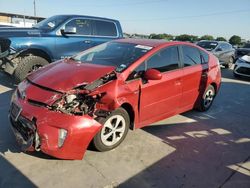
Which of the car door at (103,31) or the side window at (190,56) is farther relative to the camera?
the car door at (103,31)

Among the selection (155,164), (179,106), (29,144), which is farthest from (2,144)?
(179,106)

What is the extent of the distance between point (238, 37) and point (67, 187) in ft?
146

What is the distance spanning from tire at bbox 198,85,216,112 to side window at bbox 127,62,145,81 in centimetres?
221

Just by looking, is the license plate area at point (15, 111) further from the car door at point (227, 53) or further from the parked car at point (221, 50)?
the car door at point (227, 53)

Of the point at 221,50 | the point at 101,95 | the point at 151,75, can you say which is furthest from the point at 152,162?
the point at 221,50

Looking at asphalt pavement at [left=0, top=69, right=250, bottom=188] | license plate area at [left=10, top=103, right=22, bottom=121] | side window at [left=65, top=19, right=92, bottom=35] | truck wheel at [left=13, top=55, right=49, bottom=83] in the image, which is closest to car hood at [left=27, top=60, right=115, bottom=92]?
license plate area at [left=10, top=103, right=22, bottom=121]

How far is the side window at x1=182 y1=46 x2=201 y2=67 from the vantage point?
527 centimetres

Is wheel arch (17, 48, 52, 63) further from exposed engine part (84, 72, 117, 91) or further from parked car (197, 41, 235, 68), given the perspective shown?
parked car (197, 41, 235, 68)

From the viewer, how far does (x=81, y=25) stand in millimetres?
8016

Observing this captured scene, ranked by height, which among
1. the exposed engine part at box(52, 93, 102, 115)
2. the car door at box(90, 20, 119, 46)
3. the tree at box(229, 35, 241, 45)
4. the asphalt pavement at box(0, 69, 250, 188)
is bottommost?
the tree at box(229, 35, 241, 45)

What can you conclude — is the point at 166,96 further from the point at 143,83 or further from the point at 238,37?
the point at 238,37

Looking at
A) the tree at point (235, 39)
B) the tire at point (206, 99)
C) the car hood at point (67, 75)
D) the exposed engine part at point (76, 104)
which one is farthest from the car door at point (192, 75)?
the tree at point (235, 39)

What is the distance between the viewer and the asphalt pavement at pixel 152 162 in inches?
129

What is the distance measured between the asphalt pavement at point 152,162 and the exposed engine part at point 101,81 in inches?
37.0
